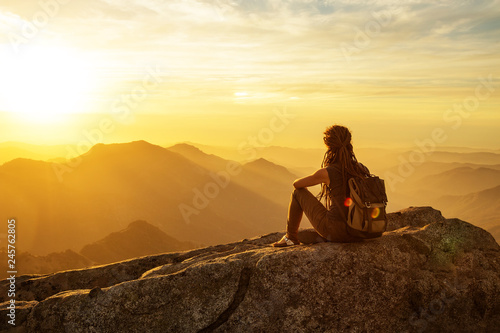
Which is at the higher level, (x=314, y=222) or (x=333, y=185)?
(x=333, y=185)

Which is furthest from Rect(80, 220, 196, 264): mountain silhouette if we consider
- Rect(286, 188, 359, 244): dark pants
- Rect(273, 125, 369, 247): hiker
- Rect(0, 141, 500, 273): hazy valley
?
Rect(273, 125, 369, 247): hiker

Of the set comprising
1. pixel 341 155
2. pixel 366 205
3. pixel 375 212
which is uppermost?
pixel 341 155

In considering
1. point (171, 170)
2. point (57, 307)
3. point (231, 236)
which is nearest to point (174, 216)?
point (231, 236)

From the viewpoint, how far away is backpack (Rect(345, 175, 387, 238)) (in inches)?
256

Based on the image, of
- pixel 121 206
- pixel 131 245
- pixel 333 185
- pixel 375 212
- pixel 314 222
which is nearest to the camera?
pixel 375 212

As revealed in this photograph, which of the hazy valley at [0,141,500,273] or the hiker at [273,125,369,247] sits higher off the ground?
the hiker at [273,125,369,247]

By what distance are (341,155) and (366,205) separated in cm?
108

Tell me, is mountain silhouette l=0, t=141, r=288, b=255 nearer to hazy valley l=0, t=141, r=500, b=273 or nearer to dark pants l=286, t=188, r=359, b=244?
hazy valley l=0, t=141, r=500, b=273

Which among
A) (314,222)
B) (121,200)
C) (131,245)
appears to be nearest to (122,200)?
(121,200)

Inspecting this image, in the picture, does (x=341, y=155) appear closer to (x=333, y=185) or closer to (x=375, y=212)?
(x=333, y=185)

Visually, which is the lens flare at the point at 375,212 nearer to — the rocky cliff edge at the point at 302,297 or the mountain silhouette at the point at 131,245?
Answer: the rocky cliff edge at the point at 302,297

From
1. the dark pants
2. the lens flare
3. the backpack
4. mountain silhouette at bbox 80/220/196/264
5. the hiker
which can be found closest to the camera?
the backpack

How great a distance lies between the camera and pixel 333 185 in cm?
679

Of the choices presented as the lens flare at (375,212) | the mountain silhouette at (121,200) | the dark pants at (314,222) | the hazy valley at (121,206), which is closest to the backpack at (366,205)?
the lens flare at (375,212)
